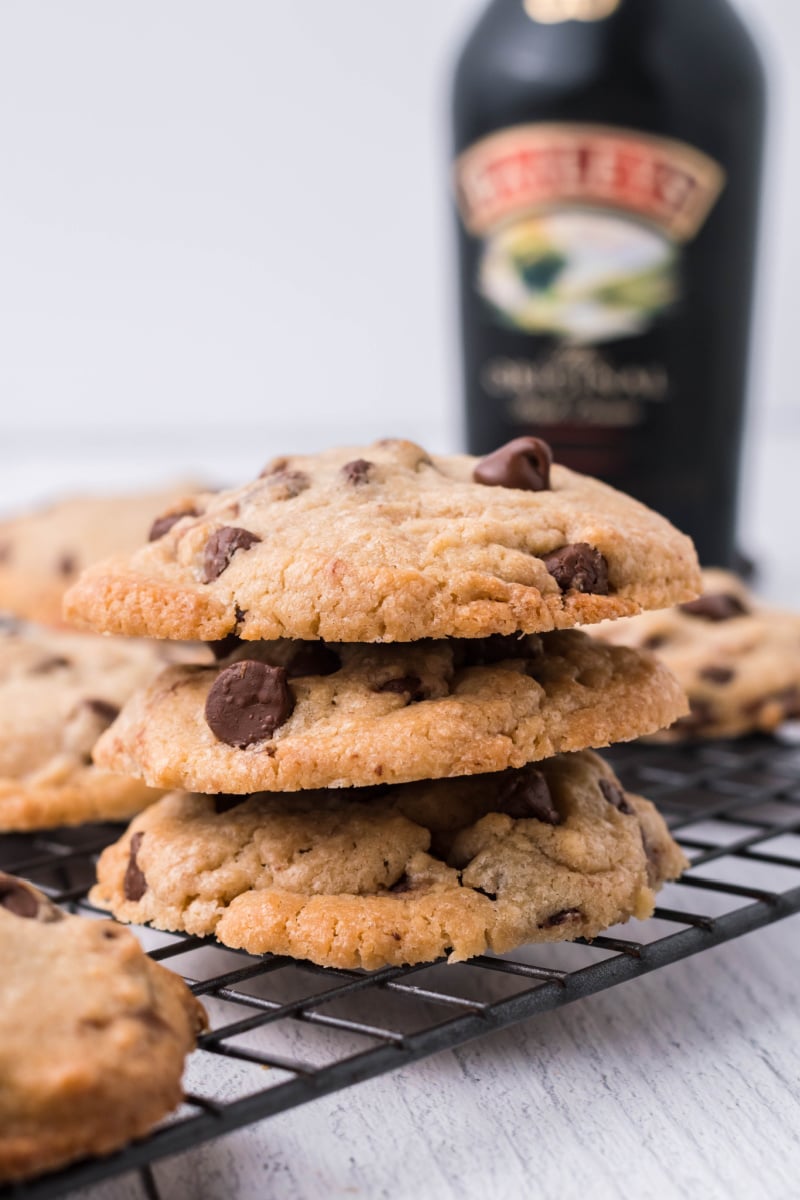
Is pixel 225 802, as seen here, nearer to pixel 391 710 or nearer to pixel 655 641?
→ pixel 391 710

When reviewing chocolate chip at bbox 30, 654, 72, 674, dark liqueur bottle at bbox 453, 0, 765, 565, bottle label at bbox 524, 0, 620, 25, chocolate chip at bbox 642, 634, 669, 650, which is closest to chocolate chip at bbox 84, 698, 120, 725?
chocolate chip at bbox 30, 654, 72, 674

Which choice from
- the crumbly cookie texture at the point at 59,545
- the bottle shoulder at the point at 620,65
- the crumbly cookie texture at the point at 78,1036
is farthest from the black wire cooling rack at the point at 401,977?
the bottle shoulder at the point at 620,65

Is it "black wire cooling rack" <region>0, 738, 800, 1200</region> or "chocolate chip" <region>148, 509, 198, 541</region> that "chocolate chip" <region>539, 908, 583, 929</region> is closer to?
"black wire cooling rack" <region>0, 738, 800, 1200</region>

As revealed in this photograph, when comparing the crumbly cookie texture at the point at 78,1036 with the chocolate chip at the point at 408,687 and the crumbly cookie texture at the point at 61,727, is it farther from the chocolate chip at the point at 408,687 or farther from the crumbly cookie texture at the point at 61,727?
the crumbly cookie texture at the point at 61,727

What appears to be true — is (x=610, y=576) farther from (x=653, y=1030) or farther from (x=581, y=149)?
(x=581, y=149)

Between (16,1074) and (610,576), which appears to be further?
(610,576)

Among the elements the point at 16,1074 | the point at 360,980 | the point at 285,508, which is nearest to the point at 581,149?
the point at 285,508
